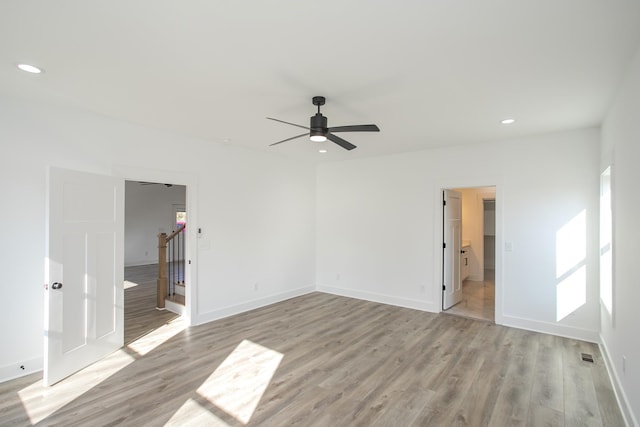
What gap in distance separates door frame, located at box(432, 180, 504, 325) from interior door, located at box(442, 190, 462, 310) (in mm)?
98

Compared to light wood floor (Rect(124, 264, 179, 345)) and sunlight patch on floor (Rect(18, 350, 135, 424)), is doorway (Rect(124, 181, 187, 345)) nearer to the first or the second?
light wood floor (Rect(124, 264, 179, 345))

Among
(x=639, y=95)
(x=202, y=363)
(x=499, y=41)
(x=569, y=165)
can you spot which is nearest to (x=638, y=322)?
(x=639, y=95)

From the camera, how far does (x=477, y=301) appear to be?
6121 mm

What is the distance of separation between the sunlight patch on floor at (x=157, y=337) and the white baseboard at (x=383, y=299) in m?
2.96

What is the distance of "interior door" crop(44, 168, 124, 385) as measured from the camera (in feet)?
10.0

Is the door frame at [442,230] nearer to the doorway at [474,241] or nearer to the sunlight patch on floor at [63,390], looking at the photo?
the doorway at [474,241]

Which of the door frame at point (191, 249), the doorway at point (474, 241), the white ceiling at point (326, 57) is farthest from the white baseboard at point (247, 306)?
the doorway at point (474, 241)

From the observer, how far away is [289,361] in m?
3.54

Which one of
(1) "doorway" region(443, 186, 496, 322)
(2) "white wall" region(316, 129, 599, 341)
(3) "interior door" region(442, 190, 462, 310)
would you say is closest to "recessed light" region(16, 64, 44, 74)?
(2) "white wall" region(316, 129, 599, 341)

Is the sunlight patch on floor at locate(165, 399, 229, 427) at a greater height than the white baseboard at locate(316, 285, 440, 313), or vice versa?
the white baseboard at locate(316, 285, 440, 313)

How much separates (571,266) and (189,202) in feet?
17.6

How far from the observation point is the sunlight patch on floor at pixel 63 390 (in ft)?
8.71

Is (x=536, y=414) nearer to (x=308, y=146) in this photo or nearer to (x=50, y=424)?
(x=50, y=424)

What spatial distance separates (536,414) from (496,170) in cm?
333
